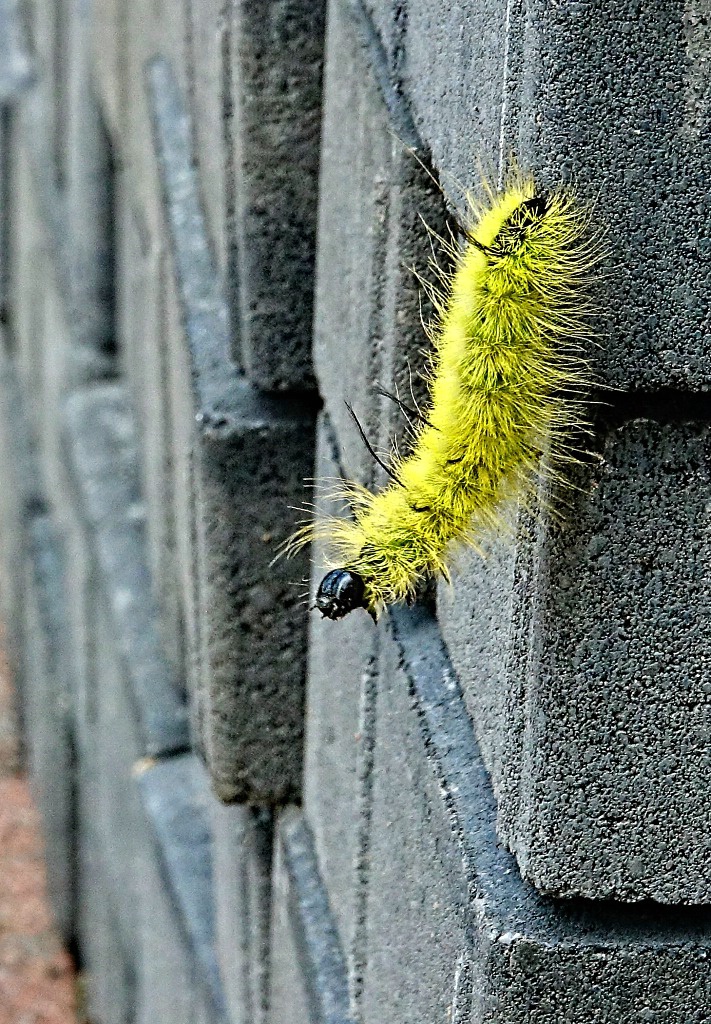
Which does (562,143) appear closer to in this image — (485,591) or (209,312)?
(485,591)

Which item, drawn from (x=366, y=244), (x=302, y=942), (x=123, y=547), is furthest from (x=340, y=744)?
(x=123, y=547)

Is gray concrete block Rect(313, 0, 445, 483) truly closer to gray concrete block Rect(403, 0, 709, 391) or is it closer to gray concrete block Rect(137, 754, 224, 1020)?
gray concrete block Rect(403, 0, 709, 391)

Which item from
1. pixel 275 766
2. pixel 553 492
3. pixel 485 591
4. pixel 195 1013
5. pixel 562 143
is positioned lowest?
pixel 195 1013

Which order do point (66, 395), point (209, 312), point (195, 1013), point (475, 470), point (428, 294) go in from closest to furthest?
Answer: point (475, 470)
point (428, 294)
point (209, 312)
point (195, 1013)
point (66, 395)

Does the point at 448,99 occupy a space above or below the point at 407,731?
above

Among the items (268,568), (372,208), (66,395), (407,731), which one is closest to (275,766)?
(268,568)
